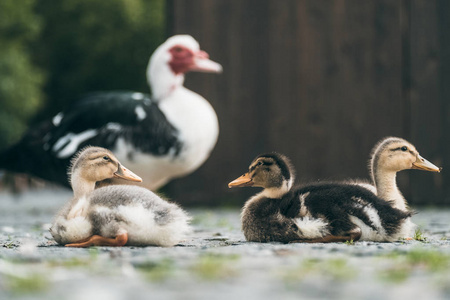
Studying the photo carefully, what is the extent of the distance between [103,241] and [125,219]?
0.58ft

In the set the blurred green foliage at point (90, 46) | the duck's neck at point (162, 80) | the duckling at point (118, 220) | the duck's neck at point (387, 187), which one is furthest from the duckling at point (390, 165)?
the blurred green foliage at point (90, 46)

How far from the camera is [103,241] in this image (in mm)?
4293

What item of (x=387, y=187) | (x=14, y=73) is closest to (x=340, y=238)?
(x=387, y=187)

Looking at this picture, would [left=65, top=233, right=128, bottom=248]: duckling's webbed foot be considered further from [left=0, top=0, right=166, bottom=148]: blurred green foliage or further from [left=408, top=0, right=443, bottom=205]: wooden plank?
[left=0, top=0, right=166, bottom=148]: blurred green foliage

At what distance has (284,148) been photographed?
9.48 m

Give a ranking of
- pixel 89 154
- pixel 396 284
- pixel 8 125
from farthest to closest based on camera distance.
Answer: pixel 8 125, pixel 89 154, pixel 396 284

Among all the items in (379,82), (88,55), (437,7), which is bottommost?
(379,82)

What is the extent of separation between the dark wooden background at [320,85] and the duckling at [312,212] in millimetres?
4676

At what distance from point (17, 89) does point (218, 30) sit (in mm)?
11732

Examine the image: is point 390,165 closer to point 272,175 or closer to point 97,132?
point 272,175

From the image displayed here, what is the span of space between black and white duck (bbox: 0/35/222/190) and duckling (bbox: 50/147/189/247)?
2.76m

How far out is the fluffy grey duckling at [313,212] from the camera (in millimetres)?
4539

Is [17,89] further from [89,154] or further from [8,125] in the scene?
[89,154]

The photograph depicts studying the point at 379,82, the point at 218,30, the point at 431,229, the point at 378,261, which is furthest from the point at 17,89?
the point at 378,261
